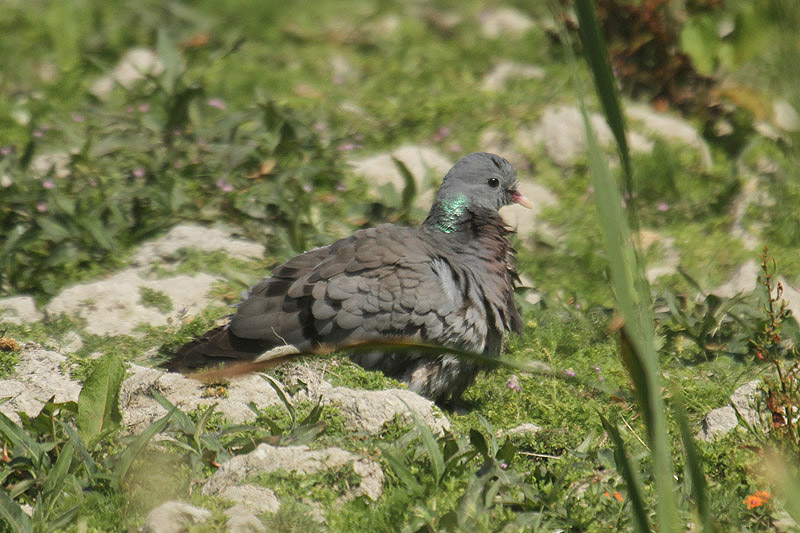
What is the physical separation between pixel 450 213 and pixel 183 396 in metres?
1.67

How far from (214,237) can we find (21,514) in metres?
2.94

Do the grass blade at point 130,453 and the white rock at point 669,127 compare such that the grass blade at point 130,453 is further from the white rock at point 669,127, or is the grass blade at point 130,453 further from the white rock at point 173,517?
the white rock at point 669,127

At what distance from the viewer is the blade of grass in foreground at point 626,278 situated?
45.1 inches

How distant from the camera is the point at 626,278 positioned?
122 cm

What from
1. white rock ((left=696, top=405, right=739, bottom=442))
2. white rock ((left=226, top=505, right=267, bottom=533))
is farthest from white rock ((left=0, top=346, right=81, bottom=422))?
white rock ((left=696, top=405, right=739, bottom=442))

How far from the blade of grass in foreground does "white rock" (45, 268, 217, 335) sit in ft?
12.6

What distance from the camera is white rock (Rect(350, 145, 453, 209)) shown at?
6109 millimetres

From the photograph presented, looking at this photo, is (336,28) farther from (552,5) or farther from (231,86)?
(552,5)

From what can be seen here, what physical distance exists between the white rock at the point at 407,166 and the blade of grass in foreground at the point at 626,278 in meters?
4.68

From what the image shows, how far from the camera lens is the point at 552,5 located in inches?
45.0

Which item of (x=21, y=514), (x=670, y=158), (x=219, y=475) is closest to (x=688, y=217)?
(x=670, y=158)

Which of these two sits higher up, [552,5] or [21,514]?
[552,5]

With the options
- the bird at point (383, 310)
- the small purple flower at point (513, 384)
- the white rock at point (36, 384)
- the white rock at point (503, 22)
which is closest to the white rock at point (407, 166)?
the bird at point (383, 310)

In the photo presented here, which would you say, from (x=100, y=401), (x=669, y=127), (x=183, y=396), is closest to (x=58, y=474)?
(x=100, y=401)
